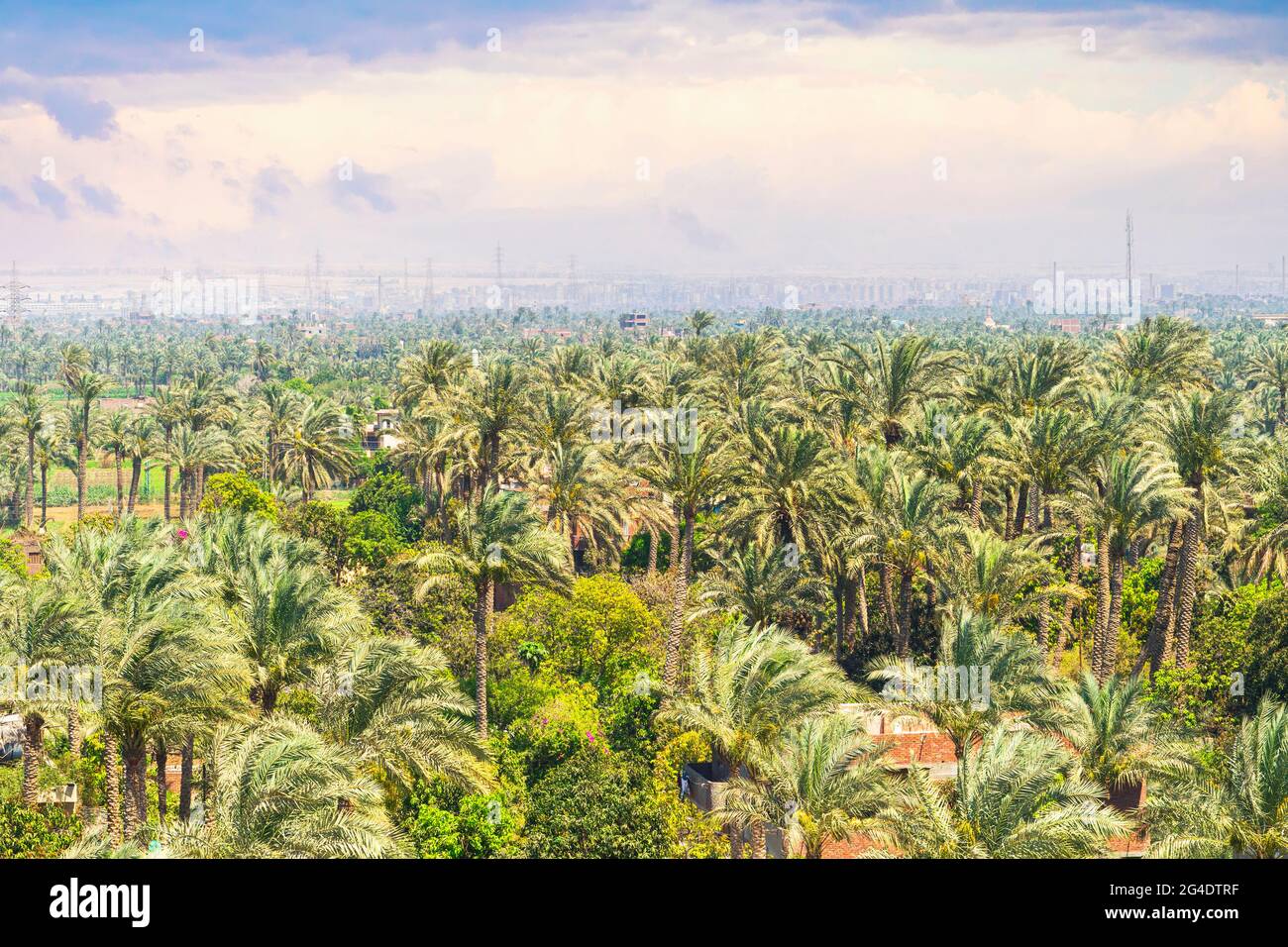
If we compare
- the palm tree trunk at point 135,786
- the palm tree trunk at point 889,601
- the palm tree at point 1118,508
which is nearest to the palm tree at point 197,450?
the palm tree trunk at point 889,601

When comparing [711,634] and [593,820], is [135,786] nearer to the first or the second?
[593,820]

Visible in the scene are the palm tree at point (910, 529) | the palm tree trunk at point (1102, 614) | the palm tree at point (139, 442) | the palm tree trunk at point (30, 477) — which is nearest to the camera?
the palm tree at point (910, 529)

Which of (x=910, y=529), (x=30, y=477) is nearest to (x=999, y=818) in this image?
(x=910, y=529)

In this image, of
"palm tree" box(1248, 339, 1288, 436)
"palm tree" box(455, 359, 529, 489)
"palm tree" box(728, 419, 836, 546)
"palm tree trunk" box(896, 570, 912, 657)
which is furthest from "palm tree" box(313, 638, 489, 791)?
"palm tree" box(1248, 339, 1288, 436)

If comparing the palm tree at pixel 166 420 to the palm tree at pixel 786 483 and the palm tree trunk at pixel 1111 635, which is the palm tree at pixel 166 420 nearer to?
the palm tree at pixel 786 483
